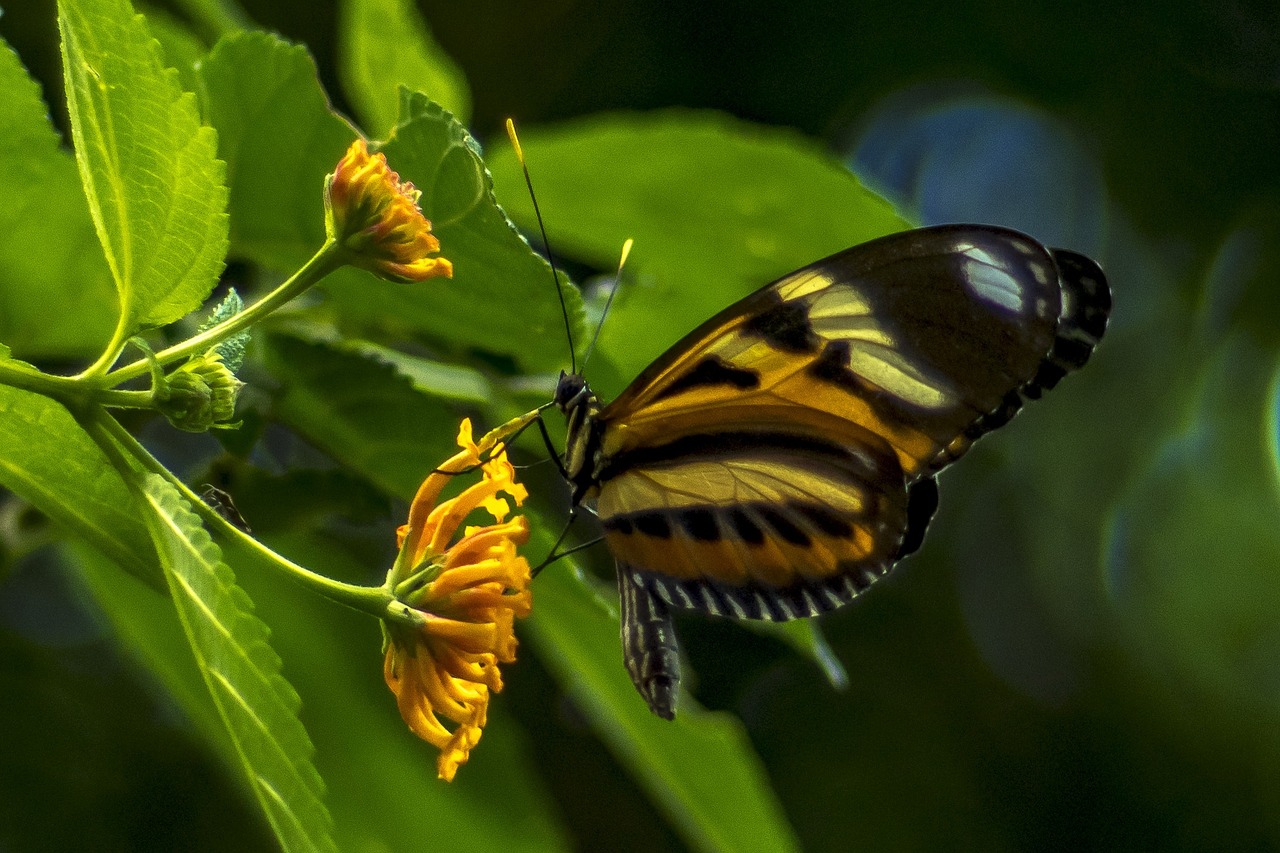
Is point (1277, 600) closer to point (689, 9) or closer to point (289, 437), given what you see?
point (689, 9)

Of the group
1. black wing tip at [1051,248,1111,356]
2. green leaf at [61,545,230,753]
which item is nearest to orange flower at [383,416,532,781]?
green leaf at [61,545,230,753]

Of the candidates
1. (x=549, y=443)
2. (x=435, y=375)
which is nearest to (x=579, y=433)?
(x=549, y=443)

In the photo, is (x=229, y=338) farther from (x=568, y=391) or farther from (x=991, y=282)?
(x=991, y=282)

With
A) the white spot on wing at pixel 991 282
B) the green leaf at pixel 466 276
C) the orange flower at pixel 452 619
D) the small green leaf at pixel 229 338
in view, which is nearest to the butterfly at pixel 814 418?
the white spot on wing at pixel 991 282

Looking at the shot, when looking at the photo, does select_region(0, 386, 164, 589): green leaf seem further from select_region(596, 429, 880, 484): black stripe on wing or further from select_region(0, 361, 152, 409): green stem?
select_region(596, 429, 880, 484): black stripe on wing

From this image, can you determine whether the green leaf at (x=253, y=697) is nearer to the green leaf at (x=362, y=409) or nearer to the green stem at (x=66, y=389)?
the green stem at (x=66, y=389)
